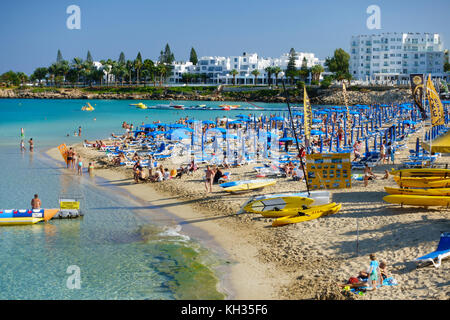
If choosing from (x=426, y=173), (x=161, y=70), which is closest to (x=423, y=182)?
(x=426, y=173)

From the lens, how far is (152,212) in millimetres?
20391

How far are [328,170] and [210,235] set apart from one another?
5.80 m

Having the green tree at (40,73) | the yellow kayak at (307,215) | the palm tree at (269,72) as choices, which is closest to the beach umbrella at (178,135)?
the yellow kayak at (307,215)

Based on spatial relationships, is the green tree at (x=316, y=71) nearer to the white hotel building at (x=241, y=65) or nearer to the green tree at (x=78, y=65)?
the white hotel building at (x=241, y=65)

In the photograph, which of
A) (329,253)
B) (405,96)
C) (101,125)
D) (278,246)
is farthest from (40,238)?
(405,96)

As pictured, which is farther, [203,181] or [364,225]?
[203,181]

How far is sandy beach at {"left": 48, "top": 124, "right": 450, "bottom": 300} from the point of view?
39.1 feet

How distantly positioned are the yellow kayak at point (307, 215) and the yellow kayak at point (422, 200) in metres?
2.03

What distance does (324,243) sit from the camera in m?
15.0

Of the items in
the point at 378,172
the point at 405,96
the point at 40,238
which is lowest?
the point at 40,238

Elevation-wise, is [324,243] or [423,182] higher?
[423,182]

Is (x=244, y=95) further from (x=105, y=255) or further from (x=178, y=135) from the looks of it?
(x=105, y=255)
